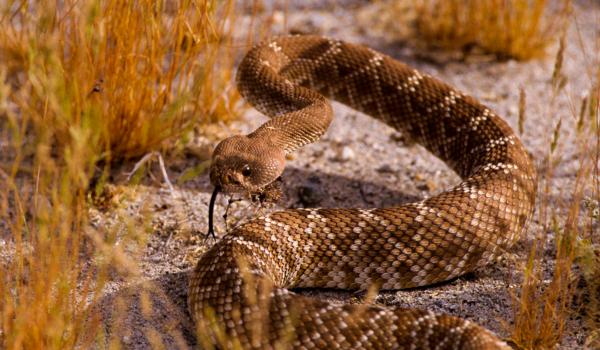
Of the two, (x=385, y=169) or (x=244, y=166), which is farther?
(x=385, y=169)

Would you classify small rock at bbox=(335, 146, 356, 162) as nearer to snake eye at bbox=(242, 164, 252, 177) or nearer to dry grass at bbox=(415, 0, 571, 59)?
snake eye at bbox=(242, 164, 252, 177)

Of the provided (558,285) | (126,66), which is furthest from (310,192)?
(558,285)

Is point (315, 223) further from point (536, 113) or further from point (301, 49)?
point (536, 113)

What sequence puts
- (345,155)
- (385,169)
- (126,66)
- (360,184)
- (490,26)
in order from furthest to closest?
1. (490,26)
2. (345,155)
3. (385,169)
4. (360,184)
5. (126,66)

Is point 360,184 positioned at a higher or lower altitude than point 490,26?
lower

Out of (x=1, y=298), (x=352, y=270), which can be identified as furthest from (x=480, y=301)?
(x=1, y=298)

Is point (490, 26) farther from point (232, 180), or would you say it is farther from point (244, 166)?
point (232, 180)
